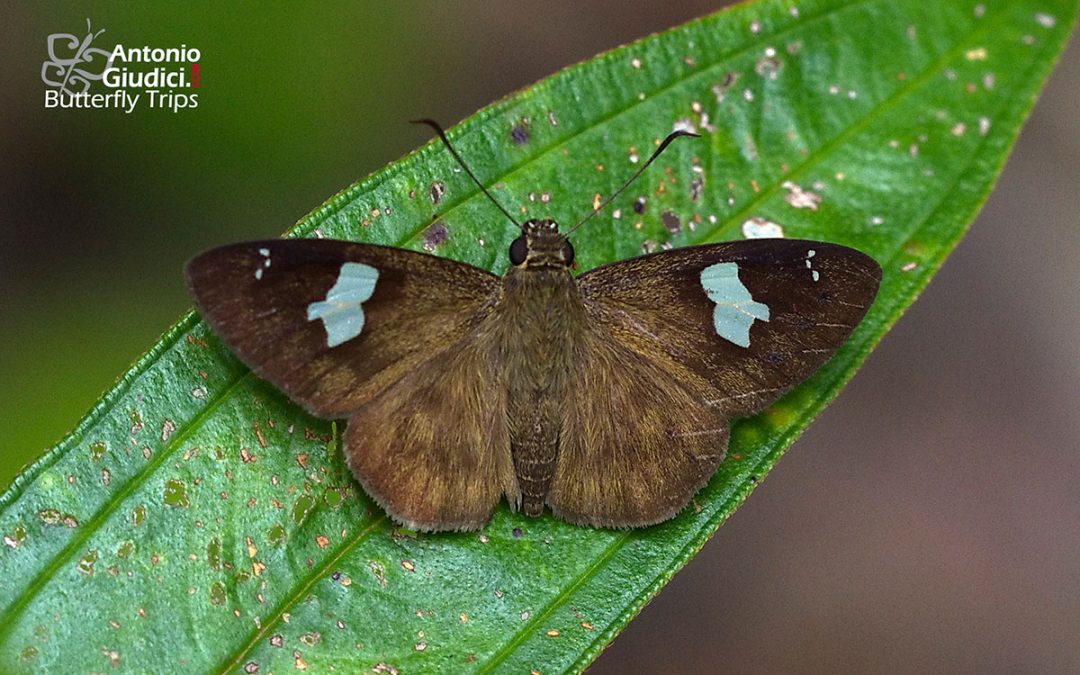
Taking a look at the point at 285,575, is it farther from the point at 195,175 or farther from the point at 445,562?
the point at 195,175

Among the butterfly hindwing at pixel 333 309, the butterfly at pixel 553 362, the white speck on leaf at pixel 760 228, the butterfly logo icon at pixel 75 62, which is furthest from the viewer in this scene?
the butterfly logo icon at pixel 75 62

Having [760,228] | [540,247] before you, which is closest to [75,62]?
[540,247]

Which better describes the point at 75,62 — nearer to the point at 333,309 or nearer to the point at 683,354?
the point at 333,309

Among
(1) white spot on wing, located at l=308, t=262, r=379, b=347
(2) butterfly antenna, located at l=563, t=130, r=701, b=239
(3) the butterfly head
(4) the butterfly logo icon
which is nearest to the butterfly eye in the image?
(3) the butterfly head

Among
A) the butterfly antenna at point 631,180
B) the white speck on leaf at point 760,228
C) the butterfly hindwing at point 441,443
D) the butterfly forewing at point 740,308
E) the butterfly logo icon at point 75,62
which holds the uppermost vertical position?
the butterfly logo icon at point 75,62

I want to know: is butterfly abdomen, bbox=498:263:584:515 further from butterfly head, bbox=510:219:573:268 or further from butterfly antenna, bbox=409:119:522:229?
butterfly antenna, bbox=409:119:522:229

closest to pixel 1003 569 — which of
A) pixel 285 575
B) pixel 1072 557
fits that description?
pixel 1072 557

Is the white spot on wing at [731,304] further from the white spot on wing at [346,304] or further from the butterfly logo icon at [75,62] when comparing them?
the butterfly logo icon at [75,62]

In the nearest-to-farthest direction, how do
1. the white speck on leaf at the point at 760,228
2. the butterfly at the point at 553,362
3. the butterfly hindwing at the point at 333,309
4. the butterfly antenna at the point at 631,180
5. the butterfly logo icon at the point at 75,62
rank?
the butterfly hindwing at the point at 333,309 → the butterfly at the point at 553,362 → the butterfly antenna at the point at 631,180 → the white speck on leaf at the point at 760,228 → the butterfly logo icon at the point at 75,62

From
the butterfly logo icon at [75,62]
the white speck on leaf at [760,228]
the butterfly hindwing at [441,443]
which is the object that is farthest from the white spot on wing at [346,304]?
the butterfly logo icon at [75,62]
